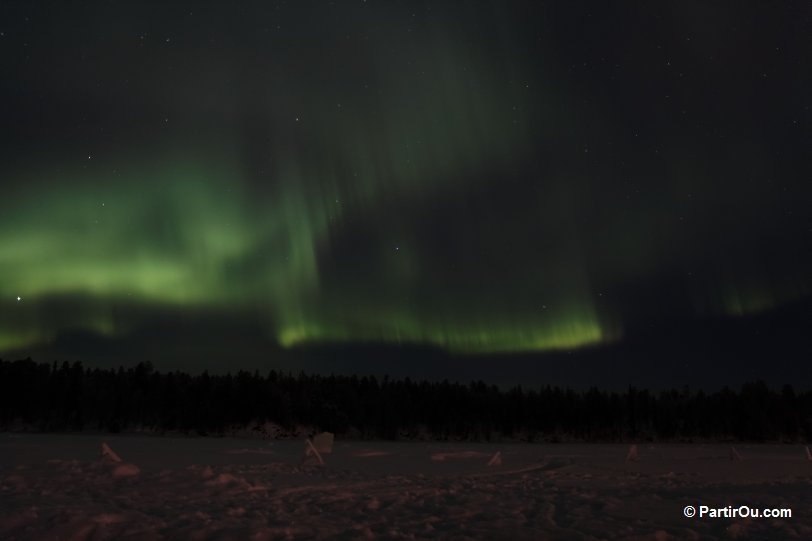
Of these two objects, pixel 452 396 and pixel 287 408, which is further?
pixel 452 396

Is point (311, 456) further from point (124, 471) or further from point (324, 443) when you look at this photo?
point (124, 471)

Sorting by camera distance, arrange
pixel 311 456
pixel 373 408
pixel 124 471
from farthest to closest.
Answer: pixel 373 408 < pixel 311 456 < pixel 124 471

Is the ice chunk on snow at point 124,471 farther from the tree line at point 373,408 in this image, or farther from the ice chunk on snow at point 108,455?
the tree line at point 373,408

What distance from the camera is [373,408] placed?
106312mm

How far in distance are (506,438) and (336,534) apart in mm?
102024

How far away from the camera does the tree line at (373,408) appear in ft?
316

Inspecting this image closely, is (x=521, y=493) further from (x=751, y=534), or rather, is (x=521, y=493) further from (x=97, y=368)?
(x=97, y=368)

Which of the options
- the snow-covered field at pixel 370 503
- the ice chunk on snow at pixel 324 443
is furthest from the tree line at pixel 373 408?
the snow-covered field at pixel 370 503

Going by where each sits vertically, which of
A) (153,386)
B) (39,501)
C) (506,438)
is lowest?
(506,438)

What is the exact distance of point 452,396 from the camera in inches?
4385

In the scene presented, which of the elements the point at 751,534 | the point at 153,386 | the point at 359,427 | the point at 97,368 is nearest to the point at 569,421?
the point at 359,427

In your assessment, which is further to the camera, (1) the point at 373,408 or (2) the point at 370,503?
(1) the point at 373,408

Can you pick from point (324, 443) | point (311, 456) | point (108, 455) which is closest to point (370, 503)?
point (108, 455)

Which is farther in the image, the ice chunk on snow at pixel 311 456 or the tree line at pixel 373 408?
the tree line at pixel 373 408
